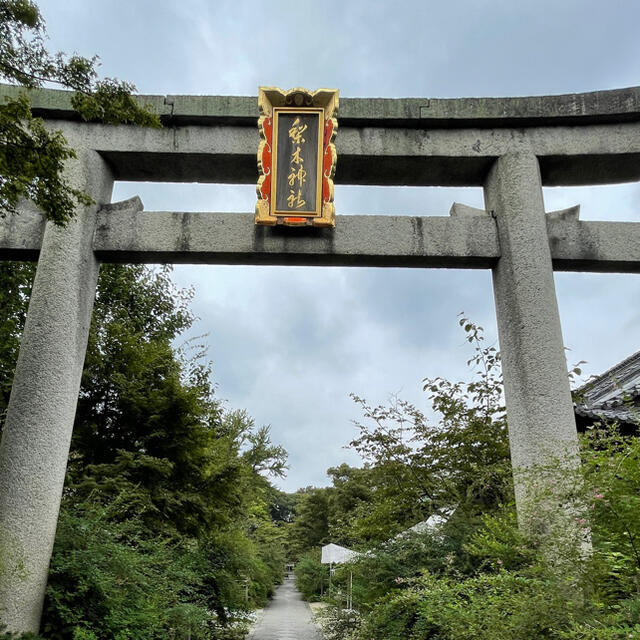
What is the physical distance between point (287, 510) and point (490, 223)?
63.2 meters

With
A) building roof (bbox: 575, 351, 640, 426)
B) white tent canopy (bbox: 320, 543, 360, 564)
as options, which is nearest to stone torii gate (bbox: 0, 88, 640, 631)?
building roof (bbox: 575, 351, 640, 426)

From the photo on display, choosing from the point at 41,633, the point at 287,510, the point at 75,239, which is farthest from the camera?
the point at 287,510

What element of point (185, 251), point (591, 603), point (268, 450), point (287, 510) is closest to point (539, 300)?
point (591, 603)

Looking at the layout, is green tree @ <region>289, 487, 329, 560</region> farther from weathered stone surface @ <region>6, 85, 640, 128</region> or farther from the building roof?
weathered stone surface @ <region>6, 85, 640, 128</region>

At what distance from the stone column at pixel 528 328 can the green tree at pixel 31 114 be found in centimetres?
392

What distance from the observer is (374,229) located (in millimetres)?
6184

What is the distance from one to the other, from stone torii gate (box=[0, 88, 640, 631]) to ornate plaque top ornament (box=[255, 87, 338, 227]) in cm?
23

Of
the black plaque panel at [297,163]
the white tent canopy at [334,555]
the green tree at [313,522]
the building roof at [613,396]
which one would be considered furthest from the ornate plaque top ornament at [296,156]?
the green tree at [313,522]

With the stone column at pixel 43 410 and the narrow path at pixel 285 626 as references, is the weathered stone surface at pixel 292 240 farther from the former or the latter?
the narrow path at pixel 285 626

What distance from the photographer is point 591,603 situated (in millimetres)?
3314

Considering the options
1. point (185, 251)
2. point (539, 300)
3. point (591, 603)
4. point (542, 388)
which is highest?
point (185, 251)

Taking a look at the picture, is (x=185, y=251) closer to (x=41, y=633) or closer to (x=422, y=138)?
(x=422, y=138)

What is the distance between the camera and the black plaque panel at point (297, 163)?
6117 millimetres

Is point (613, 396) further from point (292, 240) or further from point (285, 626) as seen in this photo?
point (285, 626)
